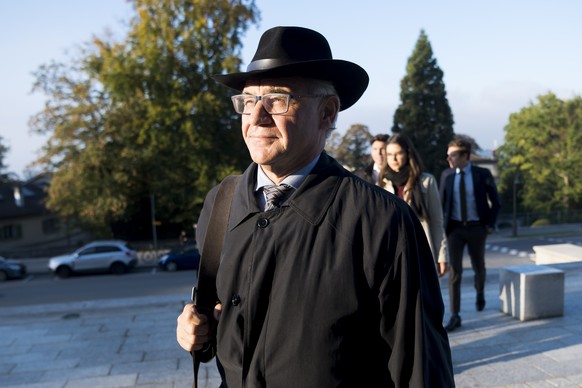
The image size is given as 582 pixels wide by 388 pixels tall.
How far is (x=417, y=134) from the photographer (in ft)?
134

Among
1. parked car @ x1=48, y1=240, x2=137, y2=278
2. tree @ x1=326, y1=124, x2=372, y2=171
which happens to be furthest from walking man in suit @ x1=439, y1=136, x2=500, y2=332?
tree @ x1=326, y1=124, x2=372, y2=171

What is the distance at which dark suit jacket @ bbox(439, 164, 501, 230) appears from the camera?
17.5ft

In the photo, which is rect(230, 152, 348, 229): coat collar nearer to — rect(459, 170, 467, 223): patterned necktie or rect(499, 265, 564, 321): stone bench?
rect(459, 170, 467, 223): patterned necktie

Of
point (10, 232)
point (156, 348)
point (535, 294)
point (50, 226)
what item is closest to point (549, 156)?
point (535, 294)

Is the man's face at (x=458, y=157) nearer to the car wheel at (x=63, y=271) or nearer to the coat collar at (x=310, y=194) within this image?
the coat collar at (x=310, y=194)

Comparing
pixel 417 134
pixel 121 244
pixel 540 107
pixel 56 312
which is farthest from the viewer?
pixel 540 107

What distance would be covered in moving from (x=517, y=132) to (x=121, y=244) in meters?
35.5

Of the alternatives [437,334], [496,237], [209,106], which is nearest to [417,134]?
[496,237]

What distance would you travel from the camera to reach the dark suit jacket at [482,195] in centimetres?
534

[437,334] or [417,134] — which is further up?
[417,134]

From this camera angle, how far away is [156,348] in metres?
5.36

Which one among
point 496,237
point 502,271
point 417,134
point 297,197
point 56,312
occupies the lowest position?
point 496,237

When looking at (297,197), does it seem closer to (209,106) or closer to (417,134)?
(209,106)

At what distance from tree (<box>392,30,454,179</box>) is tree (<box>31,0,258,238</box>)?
17957 millimetres
